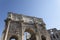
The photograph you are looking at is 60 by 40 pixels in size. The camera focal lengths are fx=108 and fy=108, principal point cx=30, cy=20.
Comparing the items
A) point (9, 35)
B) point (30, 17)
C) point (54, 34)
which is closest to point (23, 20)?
point (30, 17)

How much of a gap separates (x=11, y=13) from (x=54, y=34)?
14.4 metres

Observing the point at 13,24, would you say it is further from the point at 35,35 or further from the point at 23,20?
the point at 35,35

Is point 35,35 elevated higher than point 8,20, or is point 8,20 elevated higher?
point 8,20

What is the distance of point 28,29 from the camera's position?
22.7m

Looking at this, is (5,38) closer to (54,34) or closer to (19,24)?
(19,24)

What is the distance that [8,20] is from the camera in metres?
21.5

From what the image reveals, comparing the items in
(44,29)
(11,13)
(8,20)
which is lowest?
(44,29)

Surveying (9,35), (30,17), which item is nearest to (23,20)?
(30,17)

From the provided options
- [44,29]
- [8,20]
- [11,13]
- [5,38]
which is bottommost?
[5,38]

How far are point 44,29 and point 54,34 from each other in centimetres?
764

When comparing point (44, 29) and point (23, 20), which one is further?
point (44, 29)

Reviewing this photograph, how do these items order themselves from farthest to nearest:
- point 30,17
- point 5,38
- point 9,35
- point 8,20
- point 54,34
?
point 54,34
point 30,17
point 8,20
point 9,35
point 5,38

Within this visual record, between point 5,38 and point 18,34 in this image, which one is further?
point 18,34

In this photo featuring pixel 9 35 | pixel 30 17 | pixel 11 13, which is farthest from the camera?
pixel 30 17
